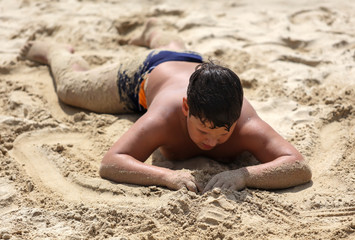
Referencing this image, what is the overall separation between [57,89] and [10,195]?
142 cm

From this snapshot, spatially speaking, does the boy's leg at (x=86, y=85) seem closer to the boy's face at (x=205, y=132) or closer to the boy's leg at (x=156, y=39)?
the boy's leg at (x=156, y=39)

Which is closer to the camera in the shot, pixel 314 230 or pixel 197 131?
pixel 314 230

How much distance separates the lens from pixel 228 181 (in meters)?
2.47

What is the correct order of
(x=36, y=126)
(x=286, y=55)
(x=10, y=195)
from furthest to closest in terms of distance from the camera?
(x=286, y=55), (x=36, y=126), (x=10, y=195)

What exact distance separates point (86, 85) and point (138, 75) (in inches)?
18.0

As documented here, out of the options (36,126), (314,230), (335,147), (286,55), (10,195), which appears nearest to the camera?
(314,230)

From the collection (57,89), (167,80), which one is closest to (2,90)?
(57,89)

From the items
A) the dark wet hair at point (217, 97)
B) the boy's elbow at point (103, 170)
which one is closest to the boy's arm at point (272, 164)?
the dark wet hair at point (217, 97)

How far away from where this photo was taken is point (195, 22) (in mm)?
4770

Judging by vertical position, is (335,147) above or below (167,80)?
below

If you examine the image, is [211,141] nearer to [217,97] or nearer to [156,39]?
[217,97]

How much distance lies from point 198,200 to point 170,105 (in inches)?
26.7

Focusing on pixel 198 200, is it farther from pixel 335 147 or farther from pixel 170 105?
pixel 335 147

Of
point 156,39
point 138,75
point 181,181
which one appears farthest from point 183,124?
point 156,39
